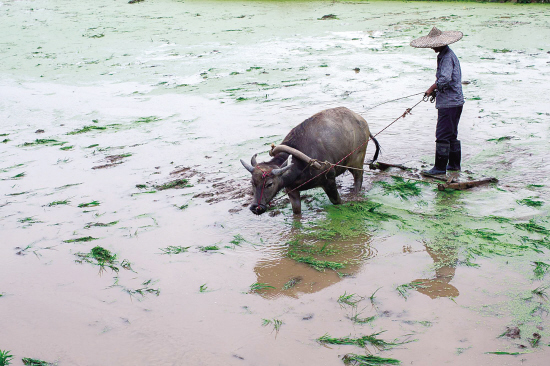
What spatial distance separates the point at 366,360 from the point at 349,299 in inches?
27.3

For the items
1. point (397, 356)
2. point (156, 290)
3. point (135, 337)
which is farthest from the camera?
point (156, 290)

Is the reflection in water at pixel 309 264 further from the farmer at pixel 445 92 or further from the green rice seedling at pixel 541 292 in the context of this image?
the farmer at pixel 445 92

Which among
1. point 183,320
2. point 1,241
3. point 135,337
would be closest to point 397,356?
Answer: point 183,320

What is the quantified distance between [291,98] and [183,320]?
619cm

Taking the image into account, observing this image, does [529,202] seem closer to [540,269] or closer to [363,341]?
[540,269]

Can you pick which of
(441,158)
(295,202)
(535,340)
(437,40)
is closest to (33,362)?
(295,202)

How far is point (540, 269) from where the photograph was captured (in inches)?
149

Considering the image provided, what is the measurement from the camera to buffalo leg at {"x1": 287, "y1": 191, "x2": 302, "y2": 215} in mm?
5141

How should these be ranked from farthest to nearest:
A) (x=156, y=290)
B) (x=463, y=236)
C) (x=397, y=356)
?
(x=463, y=236) → (x=156, y=290) → (x=397, y=356)

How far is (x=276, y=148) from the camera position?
Answer: 4.93m

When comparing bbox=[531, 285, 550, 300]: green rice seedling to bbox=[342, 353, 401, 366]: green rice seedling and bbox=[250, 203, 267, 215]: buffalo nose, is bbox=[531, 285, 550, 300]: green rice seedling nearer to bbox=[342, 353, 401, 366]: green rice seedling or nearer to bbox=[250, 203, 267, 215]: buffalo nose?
bbox=[342, 353, 401, 366]: green rice seedling

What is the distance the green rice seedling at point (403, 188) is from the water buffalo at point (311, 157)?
32 centimetres

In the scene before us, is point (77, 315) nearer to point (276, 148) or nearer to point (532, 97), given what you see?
point (276, 148)

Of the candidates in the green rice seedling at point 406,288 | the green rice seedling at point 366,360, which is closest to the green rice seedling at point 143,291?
the green rice seedling at point 366,360
